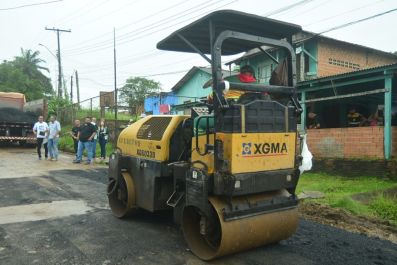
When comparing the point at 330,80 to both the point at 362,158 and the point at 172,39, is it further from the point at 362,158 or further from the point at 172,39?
the point at 172,39

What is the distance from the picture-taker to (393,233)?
603cm

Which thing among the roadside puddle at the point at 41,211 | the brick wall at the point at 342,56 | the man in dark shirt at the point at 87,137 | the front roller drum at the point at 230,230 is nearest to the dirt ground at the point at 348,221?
the front roller drum at the point at 230,230

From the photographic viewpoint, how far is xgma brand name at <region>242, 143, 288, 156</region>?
445cm

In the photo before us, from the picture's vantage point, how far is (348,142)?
38.7ft

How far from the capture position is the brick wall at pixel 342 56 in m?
20.8

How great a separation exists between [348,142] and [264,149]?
7996 millimetres

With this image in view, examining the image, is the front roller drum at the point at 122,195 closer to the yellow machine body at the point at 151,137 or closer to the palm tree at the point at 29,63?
the yellow machine body at the point at 151,137

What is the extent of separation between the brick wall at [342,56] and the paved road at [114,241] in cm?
1596

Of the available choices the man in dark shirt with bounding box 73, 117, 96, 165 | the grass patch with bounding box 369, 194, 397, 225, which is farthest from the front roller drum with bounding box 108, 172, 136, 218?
the man in dark shirt with bounding box 73, 117, 96, 165

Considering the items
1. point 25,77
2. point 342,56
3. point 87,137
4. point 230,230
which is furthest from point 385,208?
point 25,77

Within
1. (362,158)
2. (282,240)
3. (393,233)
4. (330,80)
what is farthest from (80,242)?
(330,80)

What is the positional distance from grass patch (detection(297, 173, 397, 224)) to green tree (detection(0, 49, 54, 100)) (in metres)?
35.7

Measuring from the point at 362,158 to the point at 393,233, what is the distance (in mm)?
5453

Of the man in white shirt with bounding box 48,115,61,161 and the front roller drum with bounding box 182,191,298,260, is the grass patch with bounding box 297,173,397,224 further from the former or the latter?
the man in white shirt with bounding box 48,115,61,161
